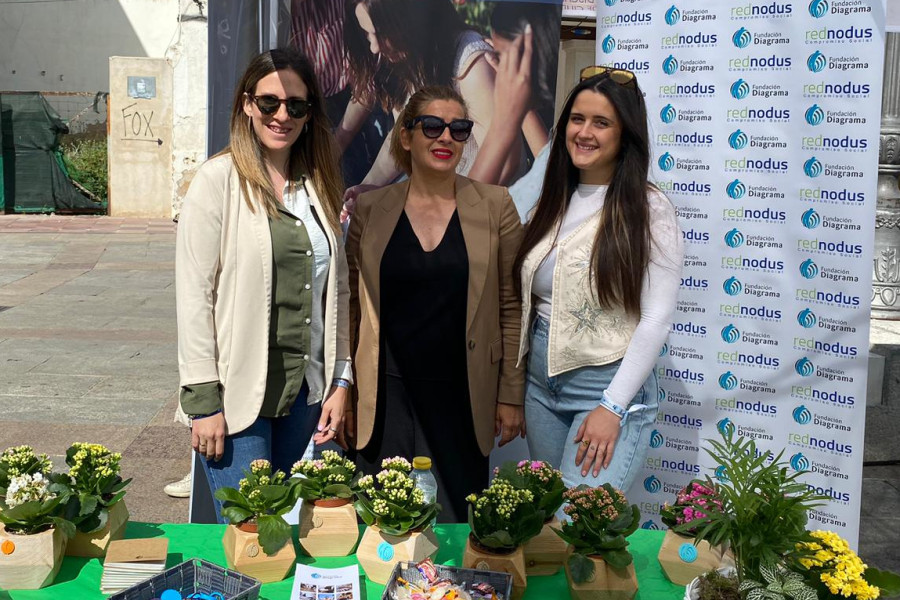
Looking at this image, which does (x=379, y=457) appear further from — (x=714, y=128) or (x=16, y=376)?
(x=16, y=376)

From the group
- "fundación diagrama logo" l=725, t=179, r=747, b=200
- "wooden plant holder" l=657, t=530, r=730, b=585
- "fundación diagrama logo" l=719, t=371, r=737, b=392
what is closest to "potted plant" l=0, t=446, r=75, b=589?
"wooden plant holder" l=657, t=530, r=730, b=585

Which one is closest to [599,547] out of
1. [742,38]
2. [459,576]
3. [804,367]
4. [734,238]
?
[459,576]

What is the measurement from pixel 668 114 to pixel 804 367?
3.68ft

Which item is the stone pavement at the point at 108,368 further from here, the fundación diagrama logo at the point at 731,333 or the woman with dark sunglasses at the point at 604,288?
the woman with dark sunglasses at the point at 604,288

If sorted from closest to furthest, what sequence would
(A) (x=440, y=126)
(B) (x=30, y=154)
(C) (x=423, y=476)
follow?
1. (C) (x=423, y=476)
2. (A) (x=440, y=126)
3. (B) (x=30, y=154)

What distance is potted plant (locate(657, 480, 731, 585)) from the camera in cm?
197

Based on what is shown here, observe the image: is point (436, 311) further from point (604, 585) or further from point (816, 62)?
point (816, 62)

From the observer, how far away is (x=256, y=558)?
1913mm

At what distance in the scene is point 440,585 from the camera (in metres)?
1.81

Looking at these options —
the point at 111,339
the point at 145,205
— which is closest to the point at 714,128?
the point at 111,339

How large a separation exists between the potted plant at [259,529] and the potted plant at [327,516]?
0.20 ft

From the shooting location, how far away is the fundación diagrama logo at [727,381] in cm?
350

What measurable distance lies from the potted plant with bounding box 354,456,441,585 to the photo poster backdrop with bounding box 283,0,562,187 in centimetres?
200

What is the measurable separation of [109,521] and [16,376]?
500cm
